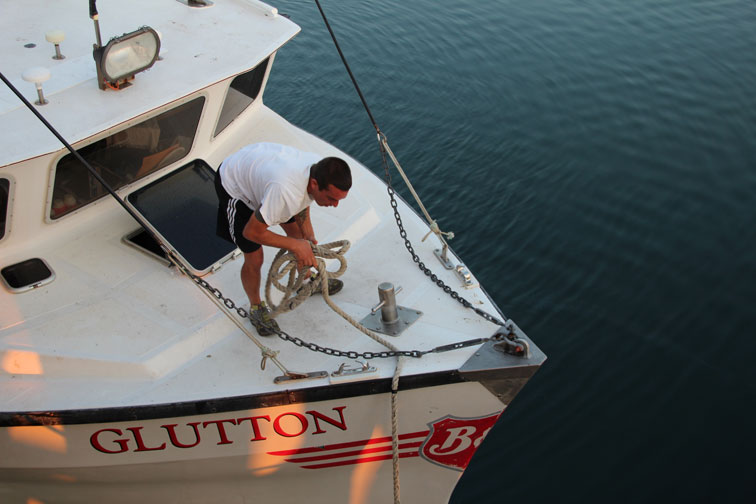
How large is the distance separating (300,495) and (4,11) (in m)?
4.18

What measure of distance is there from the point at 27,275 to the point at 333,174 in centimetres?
231

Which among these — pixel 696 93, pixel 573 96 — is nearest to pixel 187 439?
pixel 573 96

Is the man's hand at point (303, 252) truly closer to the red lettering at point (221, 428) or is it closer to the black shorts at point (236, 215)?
the black shorts at point (236, 215)

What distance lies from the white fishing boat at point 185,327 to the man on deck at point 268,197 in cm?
26

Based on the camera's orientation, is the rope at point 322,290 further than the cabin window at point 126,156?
No

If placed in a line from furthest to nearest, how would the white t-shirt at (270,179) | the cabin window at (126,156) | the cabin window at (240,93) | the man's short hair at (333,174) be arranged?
the cabin window at (240,93)
the cabin window at (126,156)
the white t-shirt at (270,179)
the man's short hair at (333,174)

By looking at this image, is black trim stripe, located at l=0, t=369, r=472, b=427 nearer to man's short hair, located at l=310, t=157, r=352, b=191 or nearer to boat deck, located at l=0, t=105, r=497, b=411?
boat deck, located at l=0, t=105, r=497, b=411

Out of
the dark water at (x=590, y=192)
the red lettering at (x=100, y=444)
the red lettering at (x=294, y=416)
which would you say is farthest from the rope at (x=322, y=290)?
the dark water at (x=590, y=192)

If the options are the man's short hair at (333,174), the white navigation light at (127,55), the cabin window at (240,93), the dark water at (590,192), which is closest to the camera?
the man's short hair at (333,174)

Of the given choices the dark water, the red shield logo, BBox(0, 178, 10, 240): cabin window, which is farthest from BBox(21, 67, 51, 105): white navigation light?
the dark water

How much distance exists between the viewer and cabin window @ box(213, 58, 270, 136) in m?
5.58

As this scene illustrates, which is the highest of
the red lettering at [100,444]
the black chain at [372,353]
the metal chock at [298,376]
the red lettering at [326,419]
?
the black chain at [372,353]

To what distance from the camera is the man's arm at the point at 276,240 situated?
13.2 feet

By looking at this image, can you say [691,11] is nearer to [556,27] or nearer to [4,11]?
[556,27]
